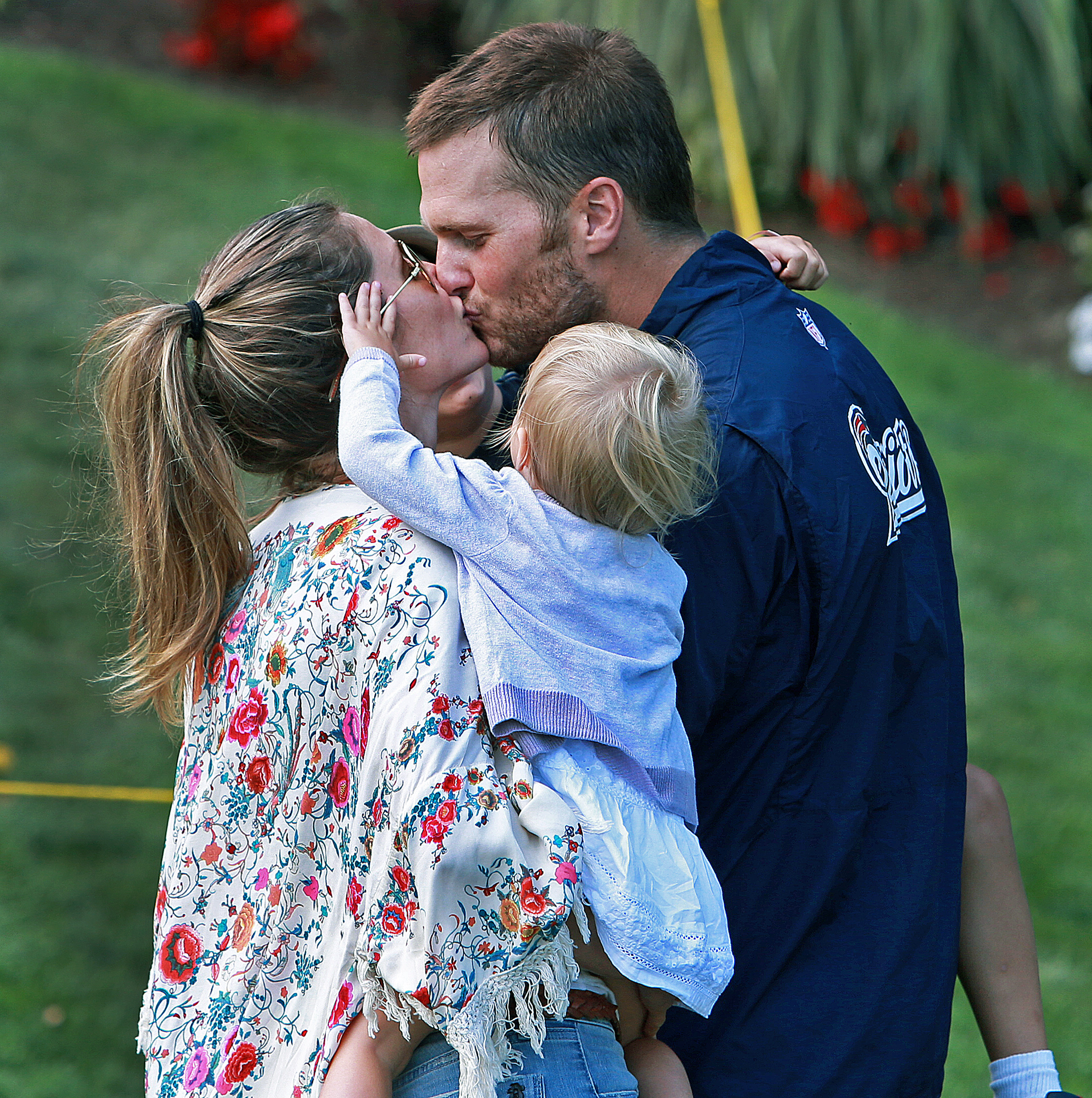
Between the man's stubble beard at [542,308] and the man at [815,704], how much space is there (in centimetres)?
20

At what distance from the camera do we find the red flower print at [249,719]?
184 cm

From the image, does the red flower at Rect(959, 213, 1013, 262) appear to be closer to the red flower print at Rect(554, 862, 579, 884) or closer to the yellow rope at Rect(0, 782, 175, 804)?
the yellow rope at Rect(0, 782, 175, 804)

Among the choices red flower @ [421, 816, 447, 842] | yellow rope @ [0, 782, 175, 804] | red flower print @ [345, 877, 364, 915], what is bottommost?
yellow rope @ [0, 782, 175, 804]

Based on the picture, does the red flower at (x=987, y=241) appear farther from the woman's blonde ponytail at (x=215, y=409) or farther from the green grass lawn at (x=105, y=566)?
the woman's blonde ponytail at (x=215, y=409)

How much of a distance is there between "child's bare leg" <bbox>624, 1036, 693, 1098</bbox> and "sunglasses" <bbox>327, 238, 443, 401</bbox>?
1.11 m

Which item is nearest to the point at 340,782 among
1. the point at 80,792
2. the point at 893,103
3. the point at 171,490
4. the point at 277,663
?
the point at 277,663

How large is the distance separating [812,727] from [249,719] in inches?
33.8

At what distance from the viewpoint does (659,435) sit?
1780 mm

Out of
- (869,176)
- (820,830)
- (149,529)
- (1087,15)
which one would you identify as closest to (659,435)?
(820,830)

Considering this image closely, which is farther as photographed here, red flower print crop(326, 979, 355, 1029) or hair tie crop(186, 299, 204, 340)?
hair tie crop(186, 299, 204, 340)

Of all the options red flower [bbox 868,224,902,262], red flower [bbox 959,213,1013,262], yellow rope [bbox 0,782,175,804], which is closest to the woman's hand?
yellow rope [bbox 0,782,175,804]

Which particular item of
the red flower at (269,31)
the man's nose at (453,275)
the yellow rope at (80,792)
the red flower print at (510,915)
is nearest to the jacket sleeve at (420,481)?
the red flower print at (510,915)

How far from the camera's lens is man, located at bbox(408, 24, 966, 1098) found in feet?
6.41

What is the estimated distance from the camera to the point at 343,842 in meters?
1.79
